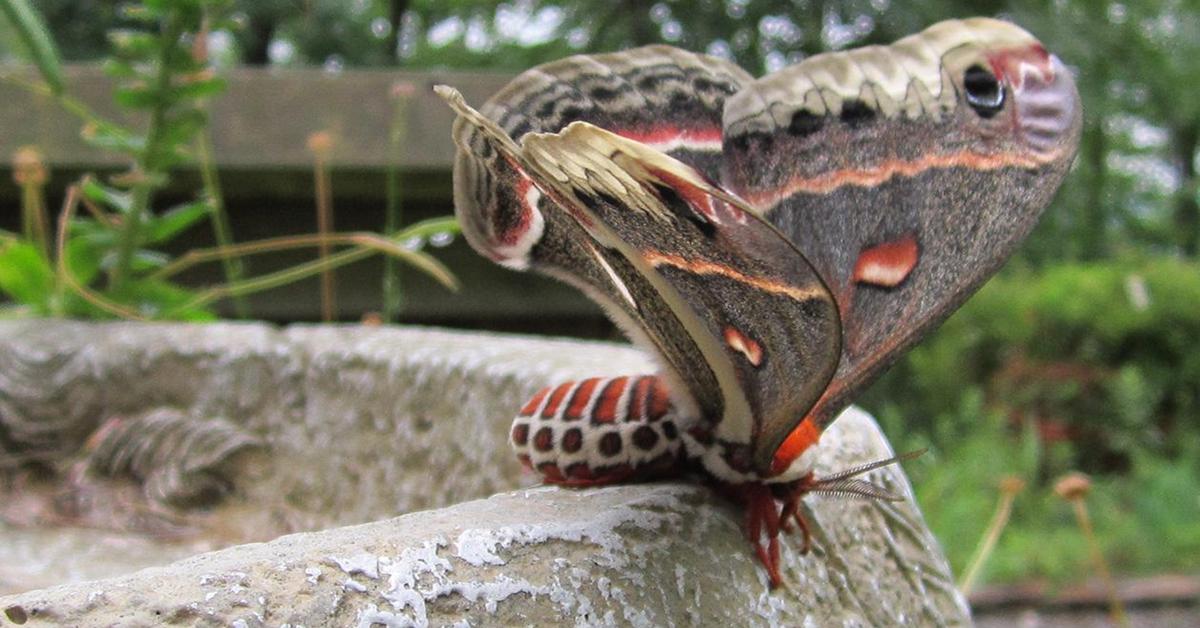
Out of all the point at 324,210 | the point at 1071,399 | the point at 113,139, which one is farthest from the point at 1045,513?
the point at 113,139

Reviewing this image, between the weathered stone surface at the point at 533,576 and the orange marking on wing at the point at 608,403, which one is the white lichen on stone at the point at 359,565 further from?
the orange marking on wing at the point at 608,403

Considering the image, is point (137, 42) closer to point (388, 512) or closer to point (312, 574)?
point (388, 512)

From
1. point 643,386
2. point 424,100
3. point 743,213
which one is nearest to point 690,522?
point 643,386

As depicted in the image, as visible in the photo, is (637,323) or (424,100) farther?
(424,100)

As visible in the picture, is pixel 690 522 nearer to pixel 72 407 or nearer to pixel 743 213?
pixel 743 213

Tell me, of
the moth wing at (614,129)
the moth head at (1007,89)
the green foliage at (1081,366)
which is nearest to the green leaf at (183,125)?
the moth wing at (614,129)

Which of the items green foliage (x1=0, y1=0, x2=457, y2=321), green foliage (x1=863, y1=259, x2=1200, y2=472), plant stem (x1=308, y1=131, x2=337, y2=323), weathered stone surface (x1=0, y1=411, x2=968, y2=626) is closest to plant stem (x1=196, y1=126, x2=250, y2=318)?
green foliage (x1=0, y1=0, x2=457, y2=321)

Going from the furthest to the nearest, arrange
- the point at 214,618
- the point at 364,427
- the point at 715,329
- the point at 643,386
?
1. the point at 364,427
2. the point at 643,386
3. the point at 715,329
4. the point at 214,618
